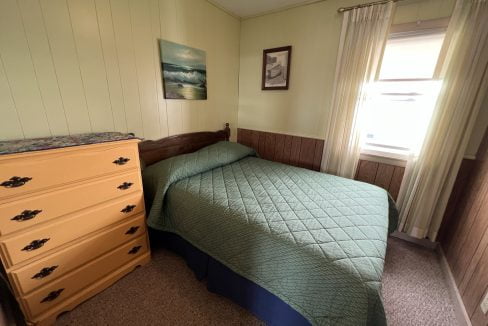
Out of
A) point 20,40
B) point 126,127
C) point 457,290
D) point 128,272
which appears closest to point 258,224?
point 128,272

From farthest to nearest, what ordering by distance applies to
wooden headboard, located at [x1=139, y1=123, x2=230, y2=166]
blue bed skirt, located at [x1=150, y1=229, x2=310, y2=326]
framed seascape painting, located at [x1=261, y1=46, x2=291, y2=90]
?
framed seascape painting, located at [x1=261, y1=46, x2=291, y2=90] < wooden headboard, located at [x1=139, y1=123, x2=230, y2=166] < blue bed skirt, located at [x1=150, y1=229, x2=310, y2=326]

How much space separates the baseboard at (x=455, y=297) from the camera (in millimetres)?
1324

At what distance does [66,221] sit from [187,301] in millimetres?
949

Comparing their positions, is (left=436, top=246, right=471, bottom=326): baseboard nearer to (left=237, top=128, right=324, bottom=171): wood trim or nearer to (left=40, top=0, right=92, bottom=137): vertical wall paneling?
(left=237, top=128, right=324, bottom=171): wood trim

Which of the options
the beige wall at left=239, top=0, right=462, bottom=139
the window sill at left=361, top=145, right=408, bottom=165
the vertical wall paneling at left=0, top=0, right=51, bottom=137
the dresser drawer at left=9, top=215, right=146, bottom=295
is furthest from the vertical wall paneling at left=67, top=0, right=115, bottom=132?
the window sill at left=361, top=145, right=408, bottom=165

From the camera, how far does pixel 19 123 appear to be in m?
1.30

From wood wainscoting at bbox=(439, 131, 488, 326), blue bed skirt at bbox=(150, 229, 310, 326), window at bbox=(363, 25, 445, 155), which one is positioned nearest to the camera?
blue bed skirt at bbox=(150, 229, 310, 326)

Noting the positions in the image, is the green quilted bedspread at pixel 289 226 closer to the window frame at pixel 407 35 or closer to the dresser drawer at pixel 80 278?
the dresser drawer at pixel 80 278

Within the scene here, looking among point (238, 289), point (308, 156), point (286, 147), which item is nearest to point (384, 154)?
point (308, 156)

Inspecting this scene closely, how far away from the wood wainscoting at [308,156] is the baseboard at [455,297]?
671mm

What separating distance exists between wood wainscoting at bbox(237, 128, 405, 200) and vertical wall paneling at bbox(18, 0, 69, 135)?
208 cm

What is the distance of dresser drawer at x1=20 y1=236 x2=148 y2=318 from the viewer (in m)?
1.19

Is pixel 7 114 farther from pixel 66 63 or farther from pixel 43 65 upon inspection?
pixel 66 63

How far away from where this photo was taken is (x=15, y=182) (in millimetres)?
1008
